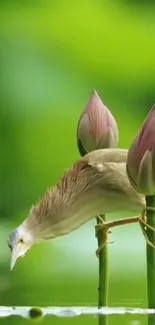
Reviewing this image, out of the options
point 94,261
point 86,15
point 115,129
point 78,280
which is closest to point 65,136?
point 86,15

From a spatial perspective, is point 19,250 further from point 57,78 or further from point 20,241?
point 57,78

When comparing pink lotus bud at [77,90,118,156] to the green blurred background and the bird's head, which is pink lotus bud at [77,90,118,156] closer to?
the bird's head

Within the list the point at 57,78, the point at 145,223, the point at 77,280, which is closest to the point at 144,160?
the point at 145,223

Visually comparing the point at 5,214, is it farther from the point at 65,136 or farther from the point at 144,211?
the point at 144,211

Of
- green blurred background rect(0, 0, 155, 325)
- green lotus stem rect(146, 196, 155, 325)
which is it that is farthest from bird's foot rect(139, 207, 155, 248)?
green blurred background rect(0, 0, 155, 325)

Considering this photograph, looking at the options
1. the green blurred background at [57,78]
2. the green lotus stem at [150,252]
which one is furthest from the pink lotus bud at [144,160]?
the green blurred background at [57,78]

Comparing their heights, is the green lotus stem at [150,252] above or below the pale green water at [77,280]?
above

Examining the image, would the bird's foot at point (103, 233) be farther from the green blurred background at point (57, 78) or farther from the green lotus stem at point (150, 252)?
the green blurred background at point (57, 78)
